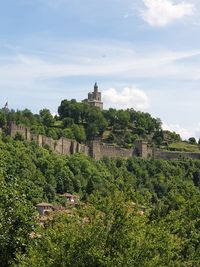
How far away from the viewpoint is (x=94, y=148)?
98375 millimetres

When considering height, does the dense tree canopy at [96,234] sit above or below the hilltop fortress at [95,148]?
below

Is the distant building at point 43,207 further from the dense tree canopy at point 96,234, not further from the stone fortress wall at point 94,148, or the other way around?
the dense tree canopy at point 96,234

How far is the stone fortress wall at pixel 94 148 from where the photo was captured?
8531 cm

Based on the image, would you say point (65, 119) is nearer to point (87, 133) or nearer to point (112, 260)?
point (87, 133)

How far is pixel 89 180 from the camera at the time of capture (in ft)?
263

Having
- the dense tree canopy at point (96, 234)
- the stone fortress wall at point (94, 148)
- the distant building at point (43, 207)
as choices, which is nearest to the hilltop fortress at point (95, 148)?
the stone fortress wall at point (94, 148)

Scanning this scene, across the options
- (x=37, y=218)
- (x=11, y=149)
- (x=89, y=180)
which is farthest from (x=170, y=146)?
(x=37, y=218)

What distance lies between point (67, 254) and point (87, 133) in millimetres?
102946

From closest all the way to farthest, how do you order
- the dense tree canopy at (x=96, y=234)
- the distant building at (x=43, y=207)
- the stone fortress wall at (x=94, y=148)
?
the dense tree canopy at (x=96, y=234) < the distant building at (x=43, y=207) < the stone fortress wall at (x=94, y=148)

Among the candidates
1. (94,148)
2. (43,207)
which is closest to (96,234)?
(43,207)

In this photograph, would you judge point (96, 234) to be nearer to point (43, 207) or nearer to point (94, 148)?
point (43, 207)

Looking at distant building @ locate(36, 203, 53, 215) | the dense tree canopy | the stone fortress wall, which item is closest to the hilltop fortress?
the stone fortress wall

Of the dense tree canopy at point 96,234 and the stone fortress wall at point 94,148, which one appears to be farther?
the stone fortress wall at point 94,148

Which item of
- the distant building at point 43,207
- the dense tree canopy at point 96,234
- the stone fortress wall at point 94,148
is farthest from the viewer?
the stone fortress wall at point 94,148
